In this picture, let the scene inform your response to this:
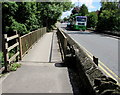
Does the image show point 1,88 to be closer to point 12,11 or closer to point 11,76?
point 11,76

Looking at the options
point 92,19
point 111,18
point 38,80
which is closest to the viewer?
point 38,80

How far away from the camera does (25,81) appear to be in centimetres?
514

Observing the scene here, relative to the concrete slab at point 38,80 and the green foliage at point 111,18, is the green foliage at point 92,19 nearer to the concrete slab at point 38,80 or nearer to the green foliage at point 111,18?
the green foliage at point 111,18

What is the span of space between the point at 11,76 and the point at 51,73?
1.44 m

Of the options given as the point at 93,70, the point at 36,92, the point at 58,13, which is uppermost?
the point at 58,13

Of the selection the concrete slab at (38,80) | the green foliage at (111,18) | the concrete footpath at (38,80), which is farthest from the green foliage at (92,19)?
the concrete slab at (38,80)

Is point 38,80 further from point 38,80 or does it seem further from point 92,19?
point 92,19

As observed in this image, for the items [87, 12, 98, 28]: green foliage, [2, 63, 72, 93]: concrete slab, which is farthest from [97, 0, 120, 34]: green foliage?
[2, 63, 72, 93]: concrete slab

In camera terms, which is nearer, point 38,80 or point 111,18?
point 38,80

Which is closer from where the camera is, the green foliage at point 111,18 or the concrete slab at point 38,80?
the concrete slab at point 38,80

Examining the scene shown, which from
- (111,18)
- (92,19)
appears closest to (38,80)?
(111,18)

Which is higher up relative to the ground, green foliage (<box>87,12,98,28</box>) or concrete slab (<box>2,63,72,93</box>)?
green foliage (<box>87,12,98,28</box>)

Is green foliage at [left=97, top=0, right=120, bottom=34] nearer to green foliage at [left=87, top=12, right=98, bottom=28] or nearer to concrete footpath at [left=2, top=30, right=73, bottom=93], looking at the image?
green foliage at [left=87, top=12, right=98, bottom=28]

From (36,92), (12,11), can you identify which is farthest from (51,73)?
(12,11)
